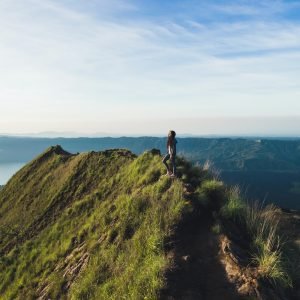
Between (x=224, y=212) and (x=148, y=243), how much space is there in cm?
318

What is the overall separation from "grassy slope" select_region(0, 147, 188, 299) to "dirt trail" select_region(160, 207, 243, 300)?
0.49m

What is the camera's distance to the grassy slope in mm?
15047

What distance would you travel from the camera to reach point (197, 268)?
14.0 meters

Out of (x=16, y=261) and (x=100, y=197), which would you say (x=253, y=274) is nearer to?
(x=100, y=197)

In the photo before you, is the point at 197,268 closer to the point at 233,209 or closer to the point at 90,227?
the point at 233,209

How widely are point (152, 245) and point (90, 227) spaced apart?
7.11m

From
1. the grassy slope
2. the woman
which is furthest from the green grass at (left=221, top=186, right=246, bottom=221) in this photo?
the woman

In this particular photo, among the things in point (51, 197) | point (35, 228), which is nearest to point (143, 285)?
point (35, 228)

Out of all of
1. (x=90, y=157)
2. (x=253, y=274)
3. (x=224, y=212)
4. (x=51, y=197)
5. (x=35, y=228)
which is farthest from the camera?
(x=90, y=157)

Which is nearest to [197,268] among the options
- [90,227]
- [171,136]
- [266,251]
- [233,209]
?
[266,251]

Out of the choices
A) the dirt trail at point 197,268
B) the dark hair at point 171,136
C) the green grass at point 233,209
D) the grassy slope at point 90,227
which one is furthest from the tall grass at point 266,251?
the dark hair at point 171,136

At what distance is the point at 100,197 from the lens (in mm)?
25125

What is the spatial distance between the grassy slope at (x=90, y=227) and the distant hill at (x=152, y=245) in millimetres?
56

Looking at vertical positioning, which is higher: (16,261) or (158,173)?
(158,173)
